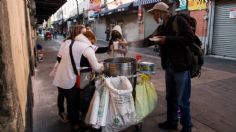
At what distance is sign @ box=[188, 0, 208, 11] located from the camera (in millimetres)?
12973

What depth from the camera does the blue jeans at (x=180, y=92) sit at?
3.26 metres

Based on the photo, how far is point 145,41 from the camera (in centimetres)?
418

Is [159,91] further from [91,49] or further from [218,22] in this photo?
[218,22]

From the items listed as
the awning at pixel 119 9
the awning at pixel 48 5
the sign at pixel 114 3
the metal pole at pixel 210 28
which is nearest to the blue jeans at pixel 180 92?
the metal pole at pixel 210 28

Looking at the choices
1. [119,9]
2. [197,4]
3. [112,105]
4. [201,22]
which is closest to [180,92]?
[112,105]

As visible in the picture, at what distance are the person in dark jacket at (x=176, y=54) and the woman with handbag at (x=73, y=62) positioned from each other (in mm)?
903

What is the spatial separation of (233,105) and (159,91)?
1.74m

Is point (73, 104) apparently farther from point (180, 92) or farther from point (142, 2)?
point (142, 2)

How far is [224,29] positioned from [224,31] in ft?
0.33

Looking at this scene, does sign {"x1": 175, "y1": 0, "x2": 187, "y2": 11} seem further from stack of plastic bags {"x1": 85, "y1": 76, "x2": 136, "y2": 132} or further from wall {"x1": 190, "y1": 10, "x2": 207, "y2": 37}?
stack of plastic bags {"x1": 85, "y1": 76, "x2": 136, "y2": 132}

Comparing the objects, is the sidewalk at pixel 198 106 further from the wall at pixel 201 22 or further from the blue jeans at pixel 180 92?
the wall at pixel 201 22

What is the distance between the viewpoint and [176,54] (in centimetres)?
324

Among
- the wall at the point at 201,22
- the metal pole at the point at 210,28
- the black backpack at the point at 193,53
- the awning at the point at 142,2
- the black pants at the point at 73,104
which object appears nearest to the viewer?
the black backpack at the point at 193,53

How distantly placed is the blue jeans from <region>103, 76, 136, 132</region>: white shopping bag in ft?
2.20
